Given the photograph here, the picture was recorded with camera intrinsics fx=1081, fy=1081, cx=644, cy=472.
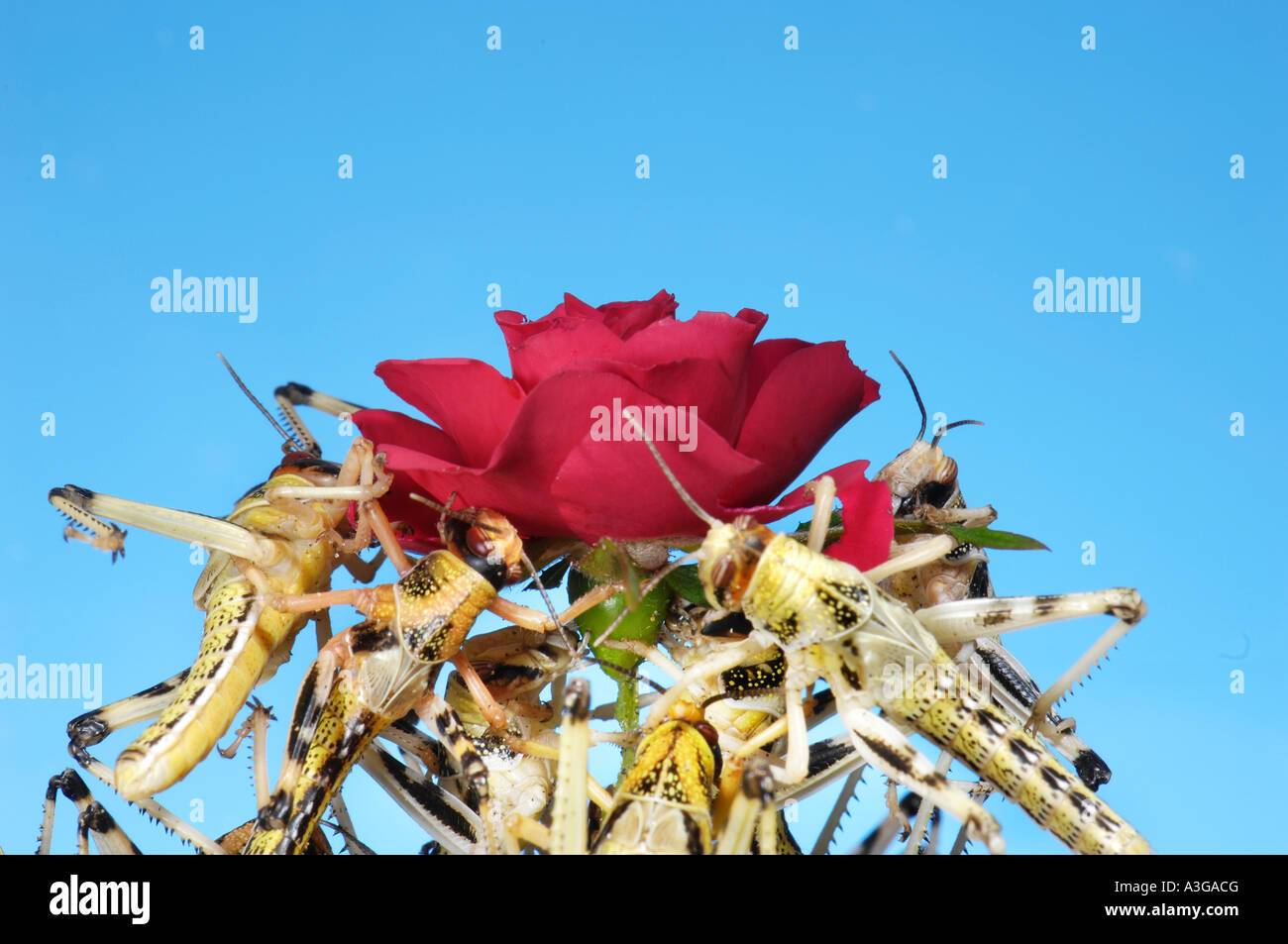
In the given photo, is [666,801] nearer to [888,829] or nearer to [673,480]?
[673,480]

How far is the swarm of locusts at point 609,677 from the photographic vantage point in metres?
0.99

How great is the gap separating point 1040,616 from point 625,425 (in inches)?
22.0

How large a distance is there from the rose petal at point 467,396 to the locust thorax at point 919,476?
1.77ft

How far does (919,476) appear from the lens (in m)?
1.33

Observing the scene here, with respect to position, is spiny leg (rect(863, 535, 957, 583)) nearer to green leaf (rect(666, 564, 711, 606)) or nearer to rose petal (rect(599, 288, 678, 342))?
green leaf (rect(666, 564, 711, 606))

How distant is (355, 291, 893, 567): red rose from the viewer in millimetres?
892

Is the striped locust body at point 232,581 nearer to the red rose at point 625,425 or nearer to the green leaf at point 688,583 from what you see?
the red rose at point 625,425

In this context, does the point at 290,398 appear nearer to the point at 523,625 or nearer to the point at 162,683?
the point at 162,683

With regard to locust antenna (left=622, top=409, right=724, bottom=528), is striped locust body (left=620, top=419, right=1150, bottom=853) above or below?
below

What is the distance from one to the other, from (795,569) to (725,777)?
222mm

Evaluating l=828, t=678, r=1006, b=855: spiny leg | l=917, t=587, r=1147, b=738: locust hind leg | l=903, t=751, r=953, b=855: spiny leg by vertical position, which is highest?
l=917, t=587, r=1147, b=738: locust hind leg

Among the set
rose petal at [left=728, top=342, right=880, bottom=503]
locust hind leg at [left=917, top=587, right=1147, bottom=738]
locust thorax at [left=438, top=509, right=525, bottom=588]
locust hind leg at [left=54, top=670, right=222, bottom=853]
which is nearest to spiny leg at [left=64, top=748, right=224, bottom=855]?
locust hind leg at [left=54, top=670, right=222, bottom=853]

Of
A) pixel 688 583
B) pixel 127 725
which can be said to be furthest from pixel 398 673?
pixel 127 725

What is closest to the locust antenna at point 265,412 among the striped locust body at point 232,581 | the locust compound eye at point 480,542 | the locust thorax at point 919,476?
the striped locust body at point 232,581
